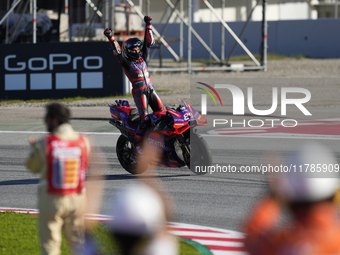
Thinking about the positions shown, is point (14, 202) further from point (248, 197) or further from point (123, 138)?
point (248, 197)

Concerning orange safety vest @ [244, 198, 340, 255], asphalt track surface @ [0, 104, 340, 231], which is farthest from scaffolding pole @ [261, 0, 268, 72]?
orange safety vest @ [244, 198, 340, 255]

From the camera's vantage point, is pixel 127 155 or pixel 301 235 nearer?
pixel 301 235

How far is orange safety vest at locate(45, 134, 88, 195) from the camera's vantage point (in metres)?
3.77

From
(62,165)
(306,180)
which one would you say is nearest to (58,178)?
(62,165)

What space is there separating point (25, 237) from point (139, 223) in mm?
3043

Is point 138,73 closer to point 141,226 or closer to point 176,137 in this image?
point 176,137

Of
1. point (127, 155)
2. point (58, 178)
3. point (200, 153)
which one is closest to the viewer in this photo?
point (58, 178)

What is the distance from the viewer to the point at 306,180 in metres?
2.57

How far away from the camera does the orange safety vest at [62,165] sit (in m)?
3.77

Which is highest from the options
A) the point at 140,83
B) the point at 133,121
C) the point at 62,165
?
the point at 140,83

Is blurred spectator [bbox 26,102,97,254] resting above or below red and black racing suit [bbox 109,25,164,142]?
below

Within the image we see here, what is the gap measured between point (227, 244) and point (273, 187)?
2.70 meters

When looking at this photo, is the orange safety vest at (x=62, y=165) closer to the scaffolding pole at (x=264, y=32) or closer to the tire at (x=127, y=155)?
the tire at (x=127, y=155)

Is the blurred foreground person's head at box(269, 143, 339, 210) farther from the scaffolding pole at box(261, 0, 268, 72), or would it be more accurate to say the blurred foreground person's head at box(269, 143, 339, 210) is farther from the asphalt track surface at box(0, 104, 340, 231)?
the scaffolding pole at box(261, 0, 268, 72)
